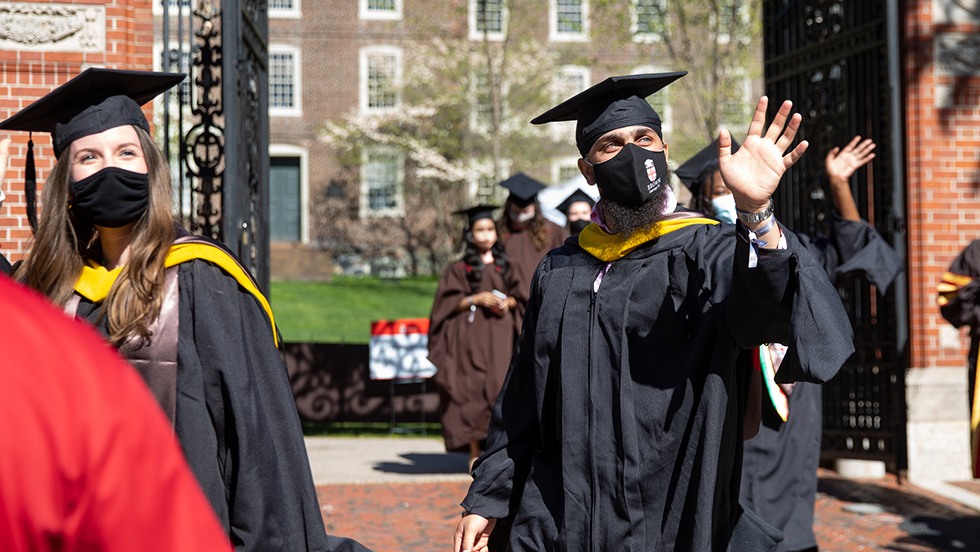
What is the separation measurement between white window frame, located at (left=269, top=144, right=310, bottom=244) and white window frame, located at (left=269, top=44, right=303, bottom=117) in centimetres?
99

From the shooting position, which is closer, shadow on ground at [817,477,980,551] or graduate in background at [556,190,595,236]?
shadow on ground at [817,477,980,551]

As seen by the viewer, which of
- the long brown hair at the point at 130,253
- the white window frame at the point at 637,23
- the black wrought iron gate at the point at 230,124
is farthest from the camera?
the white window frame at the point at 637,23

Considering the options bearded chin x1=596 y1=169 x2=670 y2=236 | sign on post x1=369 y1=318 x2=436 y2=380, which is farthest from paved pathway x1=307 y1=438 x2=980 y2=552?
bearded chin x1=596 y1=169 x2=670 y2=236

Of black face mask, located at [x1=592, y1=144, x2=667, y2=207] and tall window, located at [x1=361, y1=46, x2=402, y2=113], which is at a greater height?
tall window, located at [x1=361, y1=46, x2=402, y2=113]

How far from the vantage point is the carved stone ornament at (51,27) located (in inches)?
305

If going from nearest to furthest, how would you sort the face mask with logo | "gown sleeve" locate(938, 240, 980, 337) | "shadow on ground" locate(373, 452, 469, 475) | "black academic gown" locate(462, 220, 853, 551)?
"black academic gown" locate(462, 220, 853, 551) → the face mask with logo → "gown sleeve" locate(938, 240, 980, 337) → "shadow on ground" locate(373, 452, 469, 475)

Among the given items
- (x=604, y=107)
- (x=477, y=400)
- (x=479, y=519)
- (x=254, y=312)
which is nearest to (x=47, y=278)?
(x=254, y=312)

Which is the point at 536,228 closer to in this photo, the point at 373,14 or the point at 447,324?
the point at 447,324

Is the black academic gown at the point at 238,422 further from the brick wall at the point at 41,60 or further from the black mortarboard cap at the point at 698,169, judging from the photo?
the brick wall at the point at 41,60

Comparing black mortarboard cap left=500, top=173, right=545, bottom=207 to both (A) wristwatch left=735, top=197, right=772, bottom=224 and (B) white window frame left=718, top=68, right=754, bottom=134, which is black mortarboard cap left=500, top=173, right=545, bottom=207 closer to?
(A) wristwatch left=735, top=197, right=772, bottom=224

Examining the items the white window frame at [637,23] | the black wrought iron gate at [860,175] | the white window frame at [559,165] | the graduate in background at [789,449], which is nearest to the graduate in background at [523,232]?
the black wrought iron gate at [860,175]

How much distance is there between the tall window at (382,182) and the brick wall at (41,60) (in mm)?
29058

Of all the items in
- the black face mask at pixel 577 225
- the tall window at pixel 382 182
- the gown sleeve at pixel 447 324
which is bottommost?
the gown sleeve at pixel 447 324

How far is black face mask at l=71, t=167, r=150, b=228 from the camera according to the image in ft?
11.6
